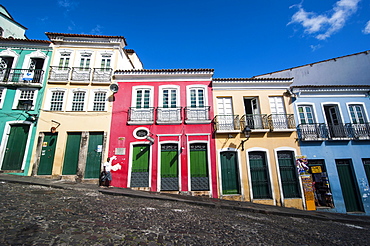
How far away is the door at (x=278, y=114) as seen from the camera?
452 inches

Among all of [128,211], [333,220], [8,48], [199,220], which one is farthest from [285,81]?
[8,48]

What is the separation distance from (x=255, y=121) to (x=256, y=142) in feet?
4.51

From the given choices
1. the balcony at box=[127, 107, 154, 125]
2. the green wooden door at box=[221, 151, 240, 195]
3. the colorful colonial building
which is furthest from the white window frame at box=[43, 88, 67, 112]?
the green wooden door at box=[221, 151, 240, 195]

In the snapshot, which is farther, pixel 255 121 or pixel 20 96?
pixel 20 96

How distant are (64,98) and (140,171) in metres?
6.94

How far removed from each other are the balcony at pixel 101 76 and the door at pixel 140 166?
196 inches

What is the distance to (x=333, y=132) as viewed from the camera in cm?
1139

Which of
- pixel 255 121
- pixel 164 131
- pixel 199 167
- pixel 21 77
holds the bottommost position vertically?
pixel 199 167

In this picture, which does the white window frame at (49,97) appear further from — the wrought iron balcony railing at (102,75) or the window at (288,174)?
the window at (288,174)

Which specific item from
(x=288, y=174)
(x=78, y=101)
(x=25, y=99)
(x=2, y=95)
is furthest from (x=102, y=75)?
(x=288, y=174)

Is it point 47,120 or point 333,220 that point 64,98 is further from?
point 333,220

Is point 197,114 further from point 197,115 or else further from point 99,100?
point 99,100

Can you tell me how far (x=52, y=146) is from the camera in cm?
1104

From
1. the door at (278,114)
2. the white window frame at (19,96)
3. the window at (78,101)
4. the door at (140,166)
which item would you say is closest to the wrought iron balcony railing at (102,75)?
the window at (78,101)
